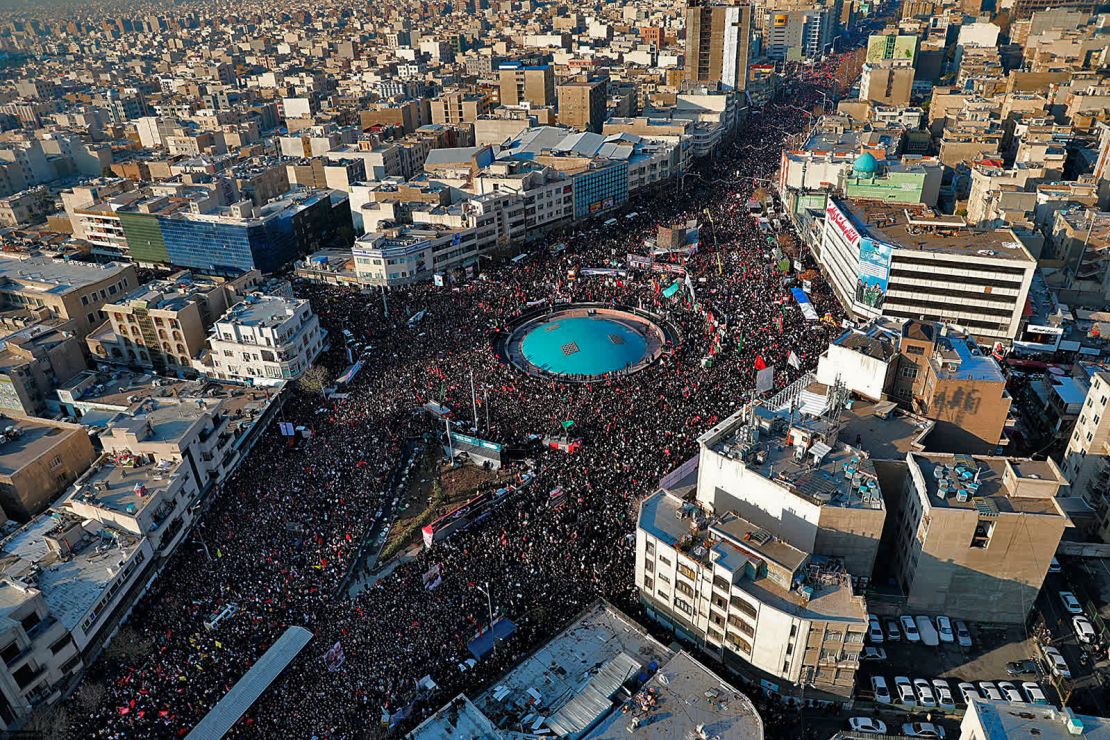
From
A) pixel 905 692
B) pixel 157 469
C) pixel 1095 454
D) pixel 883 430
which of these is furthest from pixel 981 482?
pixel 157 469

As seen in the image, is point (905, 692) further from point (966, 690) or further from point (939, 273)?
point (939, 273)

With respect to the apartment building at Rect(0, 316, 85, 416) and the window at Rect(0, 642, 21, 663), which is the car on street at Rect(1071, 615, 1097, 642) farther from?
the apartment building at Rect(0, 316, 85, 416)

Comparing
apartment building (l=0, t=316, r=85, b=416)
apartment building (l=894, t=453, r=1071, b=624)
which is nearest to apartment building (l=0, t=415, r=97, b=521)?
apartment building (l=0, t=316, r=85, b=416)

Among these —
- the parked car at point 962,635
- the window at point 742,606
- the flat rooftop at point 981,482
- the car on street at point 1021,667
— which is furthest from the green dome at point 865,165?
the window at point 742,606

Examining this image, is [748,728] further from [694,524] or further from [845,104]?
[845,104]

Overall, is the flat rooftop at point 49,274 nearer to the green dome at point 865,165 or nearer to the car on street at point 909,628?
the car on street at point 909,628
